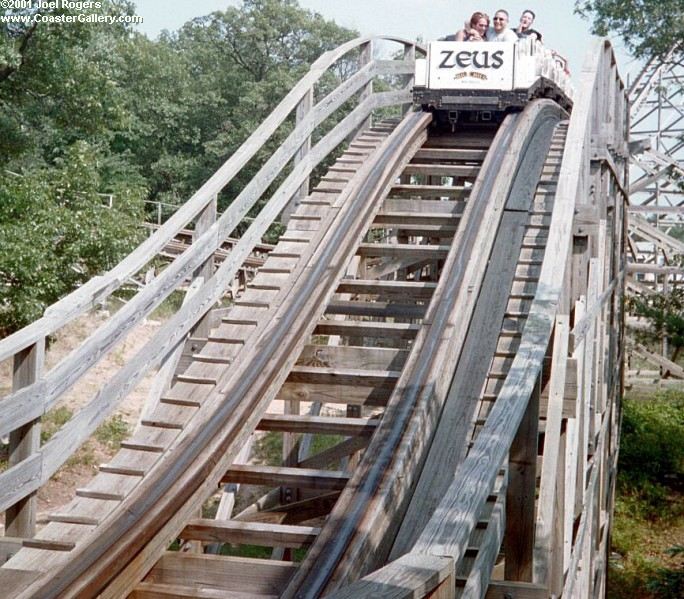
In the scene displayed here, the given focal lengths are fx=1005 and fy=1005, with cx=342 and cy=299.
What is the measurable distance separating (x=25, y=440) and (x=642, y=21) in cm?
2281

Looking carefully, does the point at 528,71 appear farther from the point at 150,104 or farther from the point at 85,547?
the point at 150,104

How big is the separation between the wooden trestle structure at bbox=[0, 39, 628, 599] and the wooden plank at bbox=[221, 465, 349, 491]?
16 mm

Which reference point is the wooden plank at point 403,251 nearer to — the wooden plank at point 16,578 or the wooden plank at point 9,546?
the wooden plank at point 9,546

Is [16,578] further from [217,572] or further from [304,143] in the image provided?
[304,143]

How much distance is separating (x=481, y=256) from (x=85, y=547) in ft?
11.8

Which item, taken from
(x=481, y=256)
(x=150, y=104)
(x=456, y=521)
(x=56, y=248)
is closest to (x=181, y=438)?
(x=481, y=256)

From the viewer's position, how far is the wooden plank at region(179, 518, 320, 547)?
5.19 m

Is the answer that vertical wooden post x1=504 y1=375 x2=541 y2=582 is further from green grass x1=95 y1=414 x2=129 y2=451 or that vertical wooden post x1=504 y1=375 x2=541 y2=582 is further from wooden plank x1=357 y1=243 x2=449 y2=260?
green grass x1=95 y1=414 x2=129 y2=451

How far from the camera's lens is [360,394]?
21.4 feet

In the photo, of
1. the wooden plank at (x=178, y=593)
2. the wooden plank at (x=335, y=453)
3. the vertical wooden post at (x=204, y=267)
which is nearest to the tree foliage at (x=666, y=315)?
the wooden plank at (x=335, y=453)

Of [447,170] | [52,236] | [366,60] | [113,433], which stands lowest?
[113,433]

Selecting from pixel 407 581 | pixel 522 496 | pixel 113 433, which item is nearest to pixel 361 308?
pixel 522 496

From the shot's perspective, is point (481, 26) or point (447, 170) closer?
point (447, 170)

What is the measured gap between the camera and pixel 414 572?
7.27 ft
